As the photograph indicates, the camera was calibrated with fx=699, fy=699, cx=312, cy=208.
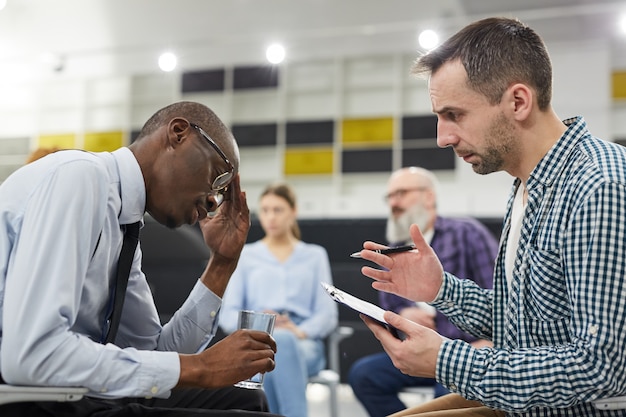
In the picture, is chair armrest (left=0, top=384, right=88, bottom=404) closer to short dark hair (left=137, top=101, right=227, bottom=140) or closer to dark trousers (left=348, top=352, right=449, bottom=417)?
short dark hair (left=137, top=101, right=227, bottom=140)

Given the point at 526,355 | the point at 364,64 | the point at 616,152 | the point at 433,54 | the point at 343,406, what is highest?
the point at 364,64

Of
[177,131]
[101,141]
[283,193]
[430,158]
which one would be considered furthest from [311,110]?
[177,131]

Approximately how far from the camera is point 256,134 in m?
9.38

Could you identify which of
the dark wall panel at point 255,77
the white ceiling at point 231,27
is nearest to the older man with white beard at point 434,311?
the white ceiling at point 231,27

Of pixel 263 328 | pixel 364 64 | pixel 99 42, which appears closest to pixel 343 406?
pixel 263 328

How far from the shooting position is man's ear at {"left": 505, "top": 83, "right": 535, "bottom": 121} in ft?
4.47

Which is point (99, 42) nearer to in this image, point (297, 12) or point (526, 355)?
point (297, 12)

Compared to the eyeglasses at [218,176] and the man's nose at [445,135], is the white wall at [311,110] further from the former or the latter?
the eyeglasses at [218,176]

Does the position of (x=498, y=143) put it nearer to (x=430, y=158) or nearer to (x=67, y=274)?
(x=67, y=274)

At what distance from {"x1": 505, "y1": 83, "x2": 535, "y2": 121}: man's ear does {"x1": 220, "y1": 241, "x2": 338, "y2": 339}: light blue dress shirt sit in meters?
2.14

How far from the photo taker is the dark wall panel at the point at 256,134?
9305 millimetres

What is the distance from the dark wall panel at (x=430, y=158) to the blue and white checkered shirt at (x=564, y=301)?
7.25 metres

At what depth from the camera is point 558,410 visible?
1.25 metres

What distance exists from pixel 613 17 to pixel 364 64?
9.73 feet
